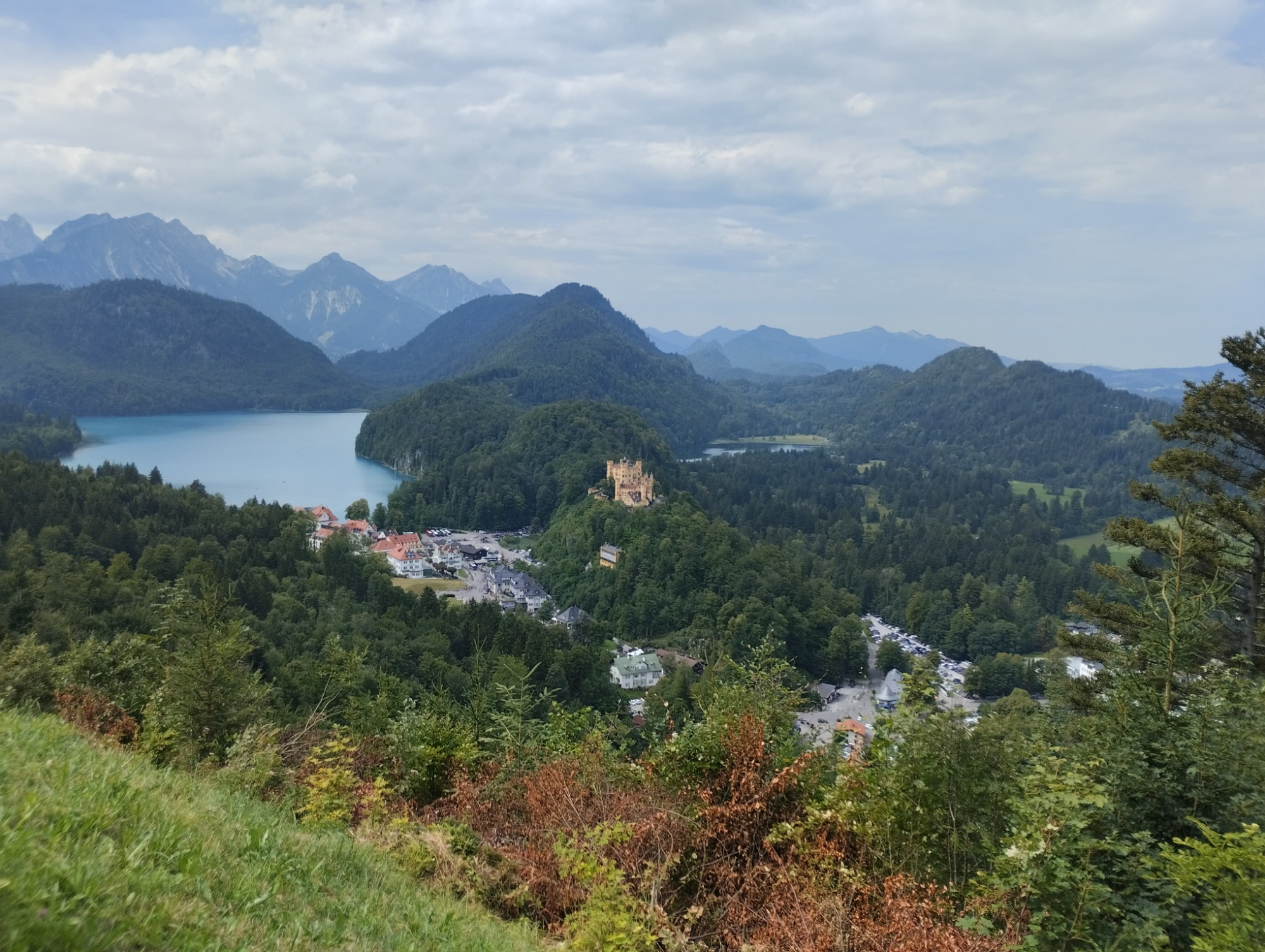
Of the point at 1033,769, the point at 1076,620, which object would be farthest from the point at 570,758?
the point at 1076,620

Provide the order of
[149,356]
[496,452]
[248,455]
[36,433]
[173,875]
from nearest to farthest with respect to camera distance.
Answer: [173,875], [496,452], [36,433], [248,455], [149,356]

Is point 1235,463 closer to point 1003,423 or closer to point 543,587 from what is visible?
point 543,587

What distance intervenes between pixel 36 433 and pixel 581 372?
267 feet

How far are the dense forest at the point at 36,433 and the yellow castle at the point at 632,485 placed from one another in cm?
5394

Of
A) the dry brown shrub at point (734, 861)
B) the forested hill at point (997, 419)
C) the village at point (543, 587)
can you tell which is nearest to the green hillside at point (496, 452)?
the village at point (543, 587)

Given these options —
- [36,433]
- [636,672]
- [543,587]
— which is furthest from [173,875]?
[36,433]

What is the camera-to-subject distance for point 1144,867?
3014 mm

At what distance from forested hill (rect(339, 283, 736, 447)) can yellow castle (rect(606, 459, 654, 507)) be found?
6133cm

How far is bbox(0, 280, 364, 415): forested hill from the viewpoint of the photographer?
124 metres

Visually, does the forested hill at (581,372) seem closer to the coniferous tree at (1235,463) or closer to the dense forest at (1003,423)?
the dense forest at (1003,423)

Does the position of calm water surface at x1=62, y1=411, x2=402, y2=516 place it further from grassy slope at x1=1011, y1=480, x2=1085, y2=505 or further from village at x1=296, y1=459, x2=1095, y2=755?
grassy slope at x1=1011, y1=480, x2=1085, y2=505

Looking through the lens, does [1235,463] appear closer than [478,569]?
Yes

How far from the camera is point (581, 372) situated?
136m

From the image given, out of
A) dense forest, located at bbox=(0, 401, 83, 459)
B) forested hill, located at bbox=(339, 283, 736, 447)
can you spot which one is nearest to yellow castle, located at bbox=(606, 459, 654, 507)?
dense forest, located at bbox=(0, 401, 83, 459)
